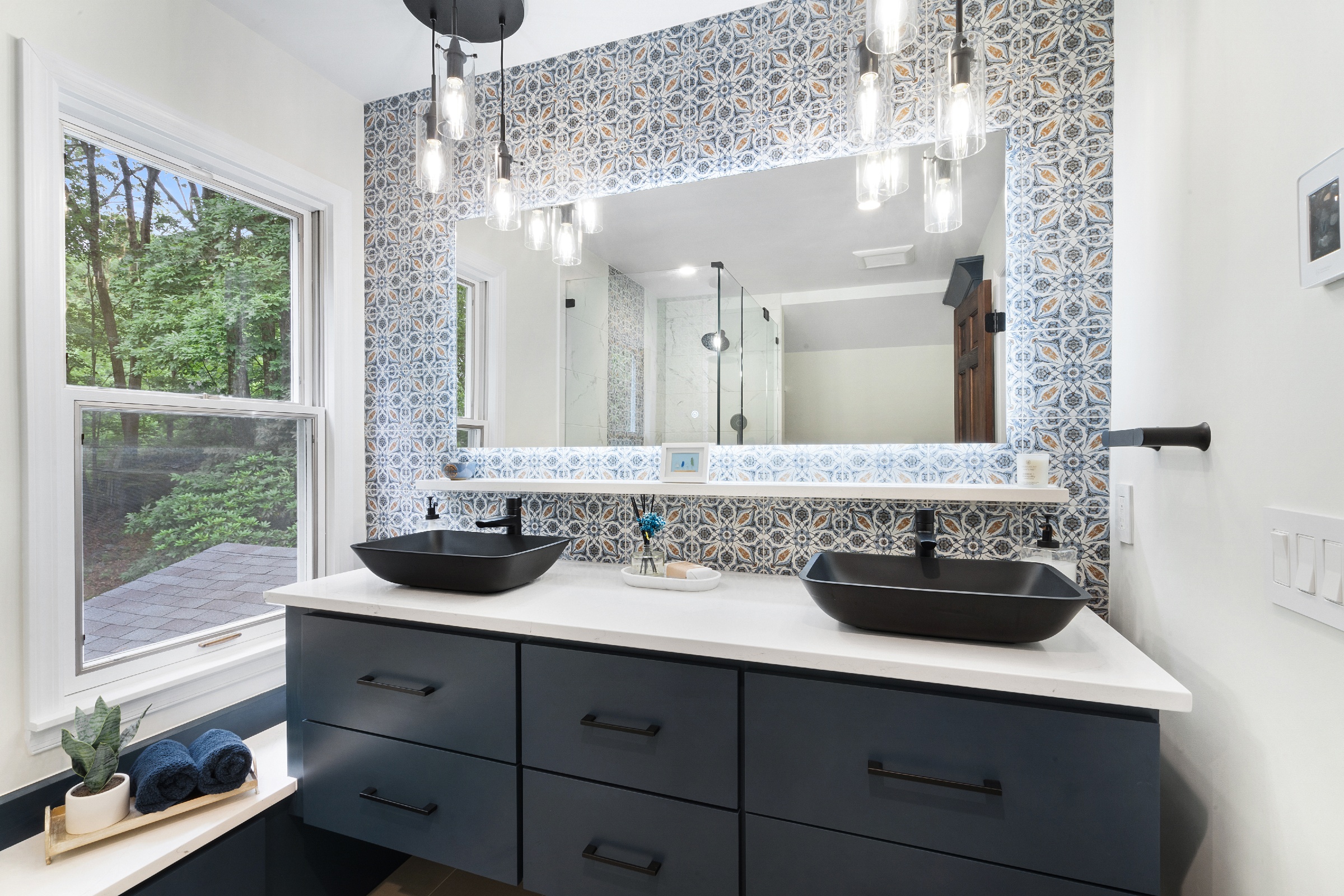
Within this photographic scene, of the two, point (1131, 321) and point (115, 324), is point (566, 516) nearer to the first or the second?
point (115, 324)

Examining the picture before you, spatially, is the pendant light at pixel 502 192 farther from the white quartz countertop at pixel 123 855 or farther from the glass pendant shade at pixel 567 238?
the white quartz countertop at pixel 123 855

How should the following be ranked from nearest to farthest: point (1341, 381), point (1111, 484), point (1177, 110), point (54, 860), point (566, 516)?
point (1341, 381), point (1177, 110), point (54, 860), point (1111, 484), point (566, 516)

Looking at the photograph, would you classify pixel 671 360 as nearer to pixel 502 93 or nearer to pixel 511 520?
pixel 511 520

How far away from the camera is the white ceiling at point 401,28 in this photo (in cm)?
182

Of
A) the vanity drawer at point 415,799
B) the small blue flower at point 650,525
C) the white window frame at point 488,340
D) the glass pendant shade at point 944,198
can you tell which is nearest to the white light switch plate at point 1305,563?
the glass pendant shade at point 944,198

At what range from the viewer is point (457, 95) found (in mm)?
1578

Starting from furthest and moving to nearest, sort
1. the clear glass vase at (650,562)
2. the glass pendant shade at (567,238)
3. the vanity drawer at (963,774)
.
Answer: the glass pendant shade at (567,238), the clear glass vase at (650,562), the vanity drawer at (963,774)

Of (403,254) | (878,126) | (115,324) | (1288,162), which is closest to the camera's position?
(1288,162)

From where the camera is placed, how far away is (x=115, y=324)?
1604 millimetres

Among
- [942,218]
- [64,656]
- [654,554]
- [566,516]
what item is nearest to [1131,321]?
[942,218]

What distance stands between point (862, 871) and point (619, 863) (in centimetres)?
49

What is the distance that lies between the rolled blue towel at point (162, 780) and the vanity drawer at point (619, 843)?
2.80 feet

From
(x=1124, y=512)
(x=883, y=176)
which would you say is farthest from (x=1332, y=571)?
(x=883, y=176)

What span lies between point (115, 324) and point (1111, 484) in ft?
8.77
